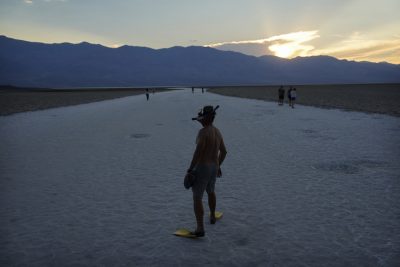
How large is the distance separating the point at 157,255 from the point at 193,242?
610 mm

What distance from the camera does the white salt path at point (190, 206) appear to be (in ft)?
14.9

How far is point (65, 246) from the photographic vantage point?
476 cm

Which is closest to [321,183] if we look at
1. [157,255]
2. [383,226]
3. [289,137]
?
[383,226]

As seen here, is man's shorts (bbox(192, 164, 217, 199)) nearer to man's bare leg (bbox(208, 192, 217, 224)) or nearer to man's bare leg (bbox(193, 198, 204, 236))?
man's bare leg (bbox(193, 198, 204, 236))

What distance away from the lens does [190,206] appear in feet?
20.7

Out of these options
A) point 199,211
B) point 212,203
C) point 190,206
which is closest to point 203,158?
point 199,211

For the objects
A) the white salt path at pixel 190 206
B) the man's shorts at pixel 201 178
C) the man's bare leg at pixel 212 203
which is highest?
the man's shorts at pixel 201 178

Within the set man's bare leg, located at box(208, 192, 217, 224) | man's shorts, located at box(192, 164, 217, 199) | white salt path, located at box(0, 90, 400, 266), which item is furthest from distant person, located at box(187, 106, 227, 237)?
white salt path, located at box(0, 90, 400, 266)

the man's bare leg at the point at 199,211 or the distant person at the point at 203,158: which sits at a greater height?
the distant person at the point at 203,158

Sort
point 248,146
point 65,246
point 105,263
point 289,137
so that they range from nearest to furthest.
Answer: point 105,263, point 65,246, point 248,146, point 289,137

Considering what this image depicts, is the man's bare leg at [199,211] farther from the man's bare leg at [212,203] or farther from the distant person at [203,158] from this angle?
the man's bare leg at [212,203]

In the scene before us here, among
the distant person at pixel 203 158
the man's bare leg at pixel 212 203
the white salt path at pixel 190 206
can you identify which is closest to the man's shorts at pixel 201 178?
the distant person at pixel 203 158

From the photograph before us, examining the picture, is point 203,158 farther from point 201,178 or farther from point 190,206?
point 190,206

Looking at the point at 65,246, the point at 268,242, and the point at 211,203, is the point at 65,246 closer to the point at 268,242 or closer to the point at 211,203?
the point at 211,203
